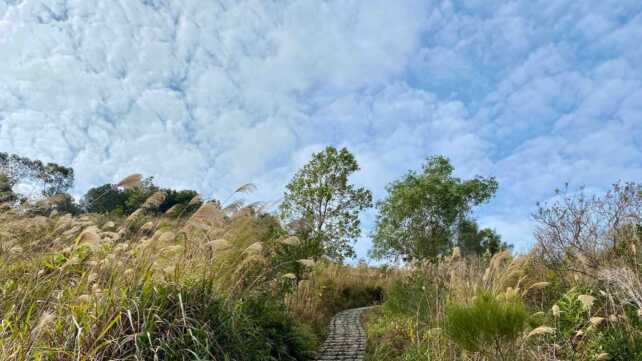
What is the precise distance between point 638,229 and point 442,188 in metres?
16.3

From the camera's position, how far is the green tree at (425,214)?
2211cm

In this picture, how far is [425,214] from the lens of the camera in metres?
22.6

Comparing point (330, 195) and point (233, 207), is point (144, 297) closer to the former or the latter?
point (233, 207)

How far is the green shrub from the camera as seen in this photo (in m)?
2.71

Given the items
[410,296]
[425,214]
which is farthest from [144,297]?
[425,214]

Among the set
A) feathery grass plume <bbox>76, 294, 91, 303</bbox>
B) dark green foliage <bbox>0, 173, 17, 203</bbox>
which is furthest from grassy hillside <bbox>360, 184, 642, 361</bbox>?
dark green foliage <bbox>0, 173, 17, 203</bbox>

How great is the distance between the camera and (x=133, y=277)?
327 centimetres

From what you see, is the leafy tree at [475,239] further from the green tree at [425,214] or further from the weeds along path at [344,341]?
the weeds along path at [344,341]

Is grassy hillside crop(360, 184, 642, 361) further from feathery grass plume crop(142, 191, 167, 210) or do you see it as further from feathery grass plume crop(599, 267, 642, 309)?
feathery grass plume crop(142, 191, 167, 210)

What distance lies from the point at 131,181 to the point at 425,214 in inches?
808

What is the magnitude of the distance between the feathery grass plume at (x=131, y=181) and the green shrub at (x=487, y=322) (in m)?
3.05

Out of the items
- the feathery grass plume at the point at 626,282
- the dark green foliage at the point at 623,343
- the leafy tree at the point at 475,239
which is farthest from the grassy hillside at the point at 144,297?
the leafy tree at the point at 475,239

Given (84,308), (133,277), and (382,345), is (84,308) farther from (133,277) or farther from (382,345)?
(382,345)

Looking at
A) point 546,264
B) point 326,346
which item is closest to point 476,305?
point 326,346
